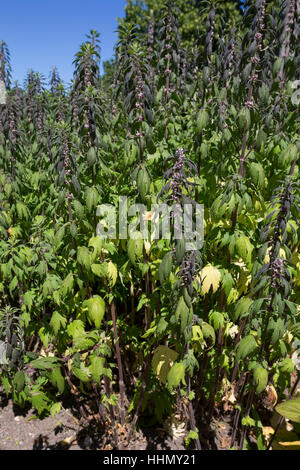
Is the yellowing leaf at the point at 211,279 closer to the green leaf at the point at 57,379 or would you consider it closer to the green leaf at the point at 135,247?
the green leaf at the point at 135,247

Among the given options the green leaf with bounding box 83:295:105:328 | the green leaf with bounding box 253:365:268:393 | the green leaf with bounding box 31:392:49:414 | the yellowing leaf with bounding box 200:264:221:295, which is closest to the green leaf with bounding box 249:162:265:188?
the yellowing leaf with bounding box 200:264:221:295

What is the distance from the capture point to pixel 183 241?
2.14m

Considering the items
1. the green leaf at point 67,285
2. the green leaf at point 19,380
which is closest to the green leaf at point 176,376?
the green leaf at point 67,285

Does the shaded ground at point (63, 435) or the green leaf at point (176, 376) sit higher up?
the green leaf at point (176, 376)

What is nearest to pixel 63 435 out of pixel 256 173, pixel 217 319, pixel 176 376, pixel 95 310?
pixel 95 310

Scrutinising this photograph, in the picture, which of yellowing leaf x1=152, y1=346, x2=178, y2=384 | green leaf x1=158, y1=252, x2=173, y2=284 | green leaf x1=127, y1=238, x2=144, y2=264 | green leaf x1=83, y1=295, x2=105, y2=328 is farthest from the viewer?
yellowing leaf x1=152, y1=346, x2=178, y2=384

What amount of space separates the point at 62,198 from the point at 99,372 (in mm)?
1481

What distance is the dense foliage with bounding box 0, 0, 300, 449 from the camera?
2.46 m

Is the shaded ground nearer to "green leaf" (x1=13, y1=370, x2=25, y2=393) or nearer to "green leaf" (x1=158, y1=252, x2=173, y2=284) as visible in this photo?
"green leaf" (x1=13, y1=370, x2=25, y2=393)

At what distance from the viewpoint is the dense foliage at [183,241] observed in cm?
246

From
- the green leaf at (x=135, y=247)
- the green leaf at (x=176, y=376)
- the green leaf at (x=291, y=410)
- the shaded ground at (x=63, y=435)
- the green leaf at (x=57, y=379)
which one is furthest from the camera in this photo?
the shaded ground at (x=63, y=435)

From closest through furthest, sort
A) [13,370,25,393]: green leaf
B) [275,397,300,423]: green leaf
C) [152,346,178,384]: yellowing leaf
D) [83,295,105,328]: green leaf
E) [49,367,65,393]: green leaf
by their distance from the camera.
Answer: [275,397,300,423]: green leaf → [83,295,105,328]: green leaf → [152,346,178,384]: yellowing leaf → [49,367,65,393]: green leaf → [13,370,25,393]: green leaf
